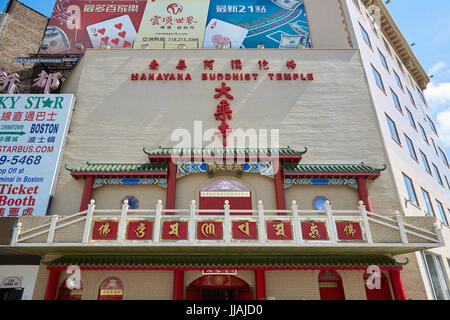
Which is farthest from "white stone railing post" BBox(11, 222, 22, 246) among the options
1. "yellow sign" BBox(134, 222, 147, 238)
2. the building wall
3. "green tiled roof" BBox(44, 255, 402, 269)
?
the building wall

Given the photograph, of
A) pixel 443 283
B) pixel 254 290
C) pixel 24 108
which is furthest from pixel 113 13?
pixel 443 283

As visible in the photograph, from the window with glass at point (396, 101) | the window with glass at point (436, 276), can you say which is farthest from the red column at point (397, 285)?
the window with glass at point (396, 101)

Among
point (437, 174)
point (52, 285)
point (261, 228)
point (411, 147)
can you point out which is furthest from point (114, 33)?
A: point (437, 174)

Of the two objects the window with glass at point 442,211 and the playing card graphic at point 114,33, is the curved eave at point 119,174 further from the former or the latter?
the window with glass at point 442,211

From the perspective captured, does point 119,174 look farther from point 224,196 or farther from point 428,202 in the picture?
point 428,202

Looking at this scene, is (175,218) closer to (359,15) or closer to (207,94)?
(207,94)

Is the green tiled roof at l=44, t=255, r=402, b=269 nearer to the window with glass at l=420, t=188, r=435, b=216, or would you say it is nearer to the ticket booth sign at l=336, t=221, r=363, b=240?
the ticket booth sign at l=336, t=221, r=363, b=240

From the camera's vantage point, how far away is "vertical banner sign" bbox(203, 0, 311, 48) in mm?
22169

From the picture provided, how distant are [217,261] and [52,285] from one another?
717cm

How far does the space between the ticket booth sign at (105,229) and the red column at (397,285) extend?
1190 centimetres

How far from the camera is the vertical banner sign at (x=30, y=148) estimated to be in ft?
47.8

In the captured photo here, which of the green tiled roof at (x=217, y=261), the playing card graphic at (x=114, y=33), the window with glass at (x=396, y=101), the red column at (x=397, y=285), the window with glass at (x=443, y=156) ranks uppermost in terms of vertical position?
the playing card graphic at (x=114, y=33)

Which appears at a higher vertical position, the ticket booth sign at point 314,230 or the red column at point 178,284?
the ticket booth sign at point 314,230

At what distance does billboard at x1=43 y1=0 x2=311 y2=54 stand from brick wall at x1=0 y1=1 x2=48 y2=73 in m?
0.87
